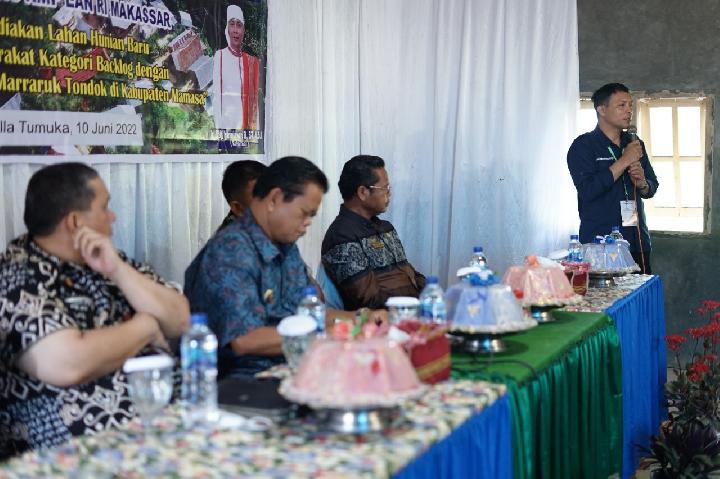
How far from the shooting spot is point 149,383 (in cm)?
177

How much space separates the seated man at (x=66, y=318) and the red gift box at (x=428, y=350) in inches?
24.6

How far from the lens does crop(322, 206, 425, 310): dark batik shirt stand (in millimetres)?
3523

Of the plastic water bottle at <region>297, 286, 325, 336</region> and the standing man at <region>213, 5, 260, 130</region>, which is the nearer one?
the plastic water bottle at <region>297, 286, 325, 336</region>

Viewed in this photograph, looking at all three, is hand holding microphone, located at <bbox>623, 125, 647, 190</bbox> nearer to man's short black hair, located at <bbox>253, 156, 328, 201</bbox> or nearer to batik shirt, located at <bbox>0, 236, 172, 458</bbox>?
man's short black hair, located at <bbox>253, 156, 328, 201</bbox>

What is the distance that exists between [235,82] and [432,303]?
2025 mm

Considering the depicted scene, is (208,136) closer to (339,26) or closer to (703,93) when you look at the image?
(339,26)

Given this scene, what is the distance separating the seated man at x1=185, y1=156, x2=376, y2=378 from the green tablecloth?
0.55 meters

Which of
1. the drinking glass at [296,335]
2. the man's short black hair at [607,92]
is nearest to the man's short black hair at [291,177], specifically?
the drinking glass at [296,335]

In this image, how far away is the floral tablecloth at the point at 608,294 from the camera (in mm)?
3316

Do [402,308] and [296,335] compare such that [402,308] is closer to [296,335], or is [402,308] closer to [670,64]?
[296,335]

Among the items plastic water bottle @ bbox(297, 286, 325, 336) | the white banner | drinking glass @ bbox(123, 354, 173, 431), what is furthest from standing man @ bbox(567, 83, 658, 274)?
drinking glass @ bbox(123, 354, 173, 431)

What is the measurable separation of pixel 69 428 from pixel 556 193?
3.82 metres

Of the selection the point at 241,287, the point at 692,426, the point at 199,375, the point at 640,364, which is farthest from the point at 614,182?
the point at 199,375

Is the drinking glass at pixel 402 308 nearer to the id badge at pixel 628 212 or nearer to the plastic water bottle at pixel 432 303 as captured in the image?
the plastic water bottle at pixel 432 303
